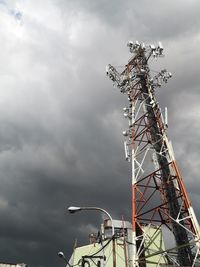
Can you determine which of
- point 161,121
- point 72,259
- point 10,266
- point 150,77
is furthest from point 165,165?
point 10,266

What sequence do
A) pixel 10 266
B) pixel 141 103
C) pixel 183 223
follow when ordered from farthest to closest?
pixel 10 266, pixel 141 103, pixel 183 223

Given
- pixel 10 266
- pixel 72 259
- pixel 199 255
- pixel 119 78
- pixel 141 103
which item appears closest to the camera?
→ pixel 199 255

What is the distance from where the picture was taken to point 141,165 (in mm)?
36719

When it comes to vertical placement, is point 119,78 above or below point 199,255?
above

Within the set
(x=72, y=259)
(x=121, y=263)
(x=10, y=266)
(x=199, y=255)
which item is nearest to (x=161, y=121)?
(x=199, y=255)

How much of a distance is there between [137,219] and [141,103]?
53.0 ft

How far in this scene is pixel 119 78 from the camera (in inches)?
1829

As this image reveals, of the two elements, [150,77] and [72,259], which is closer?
[150,77]

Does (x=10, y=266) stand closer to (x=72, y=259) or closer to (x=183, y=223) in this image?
(x=72, y=259)

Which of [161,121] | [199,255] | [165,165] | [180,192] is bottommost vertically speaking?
[199,255]

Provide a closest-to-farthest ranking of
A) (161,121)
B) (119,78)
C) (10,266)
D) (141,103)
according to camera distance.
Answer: (161,121) < (141,103) < (119,78) < (10,266)

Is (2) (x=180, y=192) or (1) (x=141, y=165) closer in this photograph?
(2) (x=180, y=192)

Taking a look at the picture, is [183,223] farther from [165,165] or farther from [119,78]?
[119,78]

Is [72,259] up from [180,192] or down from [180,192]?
up
